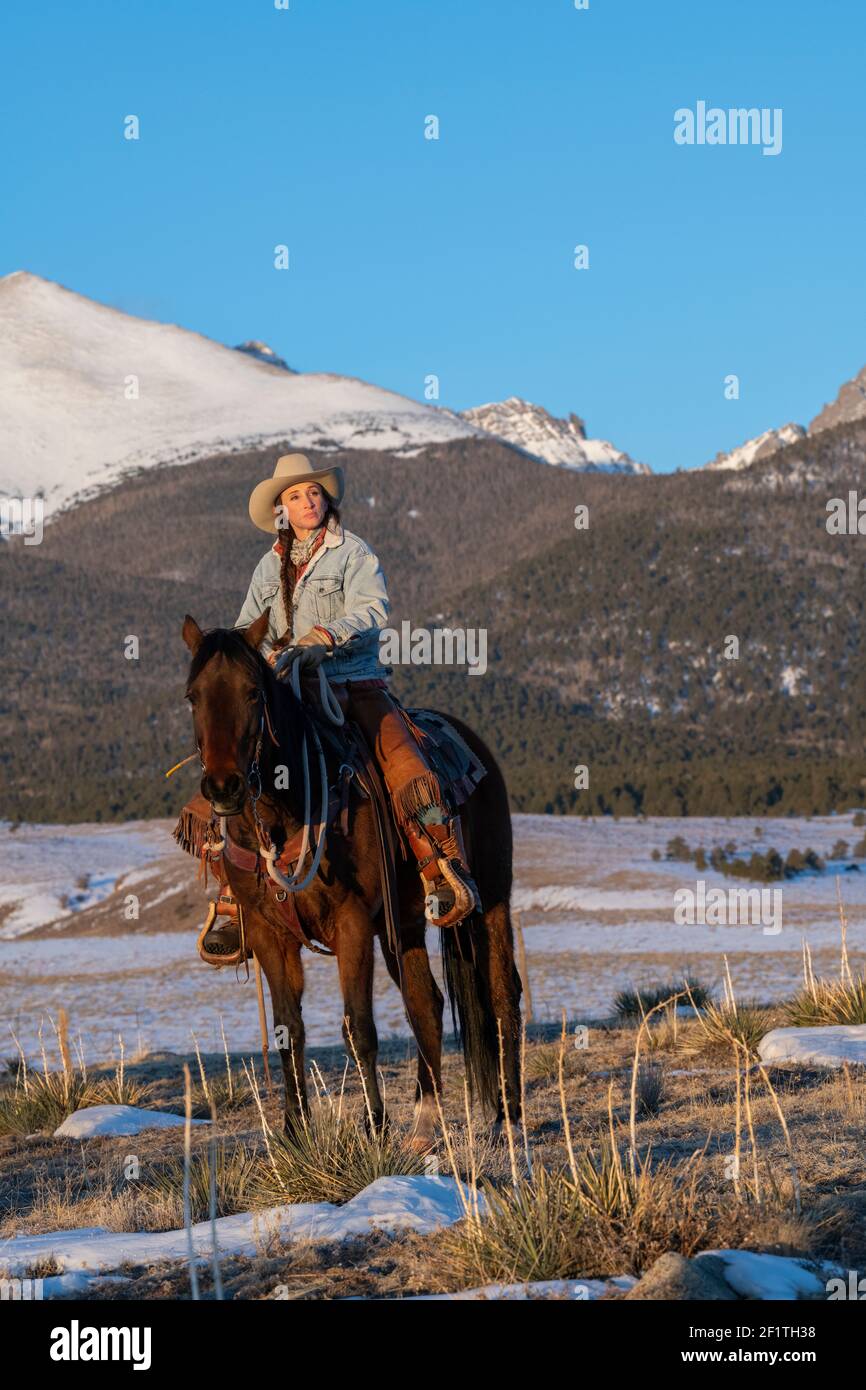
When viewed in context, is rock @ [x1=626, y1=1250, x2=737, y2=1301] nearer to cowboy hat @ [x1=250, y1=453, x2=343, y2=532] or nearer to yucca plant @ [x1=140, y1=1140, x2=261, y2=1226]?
yucca plant @ [x1=140, y1=1140, x2=261, y2=1226]

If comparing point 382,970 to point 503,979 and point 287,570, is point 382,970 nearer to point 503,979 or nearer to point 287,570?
point 503,979

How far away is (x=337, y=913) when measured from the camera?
24.3 ft

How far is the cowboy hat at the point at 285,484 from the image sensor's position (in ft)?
27.7

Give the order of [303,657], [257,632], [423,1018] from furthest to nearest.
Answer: [423,1018], [303,657], [257,632]

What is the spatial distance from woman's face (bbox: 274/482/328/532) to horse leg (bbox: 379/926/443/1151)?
2.24 m

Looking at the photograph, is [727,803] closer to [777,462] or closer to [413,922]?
[413,922]

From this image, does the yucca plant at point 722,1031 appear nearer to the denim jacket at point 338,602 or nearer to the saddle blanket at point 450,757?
the saddle blanket at point 450,757

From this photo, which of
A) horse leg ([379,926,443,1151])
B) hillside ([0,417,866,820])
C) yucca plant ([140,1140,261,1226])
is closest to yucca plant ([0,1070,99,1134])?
yucca plant ([140,1140,261,1226])

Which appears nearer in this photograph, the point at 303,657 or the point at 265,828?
the point at 265,828

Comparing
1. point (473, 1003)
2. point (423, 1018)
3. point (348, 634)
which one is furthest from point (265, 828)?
point (473, 1003)

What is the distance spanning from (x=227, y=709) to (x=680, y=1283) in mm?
3097

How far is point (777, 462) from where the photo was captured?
10712cm

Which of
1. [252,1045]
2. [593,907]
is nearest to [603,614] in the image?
[593,907]

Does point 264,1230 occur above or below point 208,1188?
above
